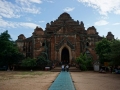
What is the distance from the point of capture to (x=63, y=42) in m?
40.4

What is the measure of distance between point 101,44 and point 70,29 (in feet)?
36.3

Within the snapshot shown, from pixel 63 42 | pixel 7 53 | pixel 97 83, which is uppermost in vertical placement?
pixel 63 42

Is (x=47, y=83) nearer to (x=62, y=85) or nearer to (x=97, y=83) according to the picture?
(x=62, y=85)

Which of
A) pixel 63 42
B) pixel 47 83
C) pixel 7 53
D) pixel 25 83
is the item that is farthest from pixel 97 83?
pixel 63 42

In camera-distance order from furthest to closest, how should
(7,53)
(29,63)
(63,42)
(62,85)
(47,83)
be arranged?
(63,42) < (7,53) < (29,63) < (47,83) < (62,85)

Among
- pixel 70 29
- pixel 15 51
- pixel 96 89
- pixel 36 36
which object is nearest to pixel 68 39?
pixel 70 29

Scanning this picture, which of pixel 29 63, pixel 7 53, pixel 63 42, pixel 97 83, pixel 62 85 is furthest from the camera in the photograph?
pixel 63 42

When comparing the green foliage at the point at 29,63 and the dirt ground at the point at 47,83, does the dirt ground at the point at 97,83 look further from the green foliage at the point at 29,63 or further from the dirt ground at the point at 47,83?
the green foliage at the point at 29,63

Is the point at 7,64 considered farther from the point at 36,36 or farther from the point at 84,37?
the point at 84,37

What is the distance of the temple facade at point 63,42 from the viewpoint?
4038cm

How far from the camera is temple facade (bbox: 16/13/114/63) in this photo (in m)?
40.4

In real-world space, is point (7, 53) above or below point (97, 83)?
above

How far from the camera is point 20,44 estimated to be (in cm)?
4672

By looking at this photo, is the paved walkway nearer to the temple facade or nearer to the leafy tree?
the leafy tree
